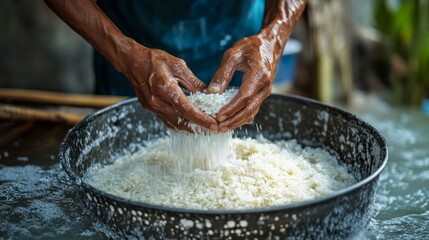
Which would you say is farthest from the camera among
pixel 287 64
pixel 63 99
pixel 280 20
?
pixel 287 64

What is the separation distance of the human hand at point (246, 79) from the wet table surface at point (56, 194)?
1.28 ft

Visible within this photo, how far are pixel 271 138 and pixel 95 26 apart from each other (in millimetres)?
661

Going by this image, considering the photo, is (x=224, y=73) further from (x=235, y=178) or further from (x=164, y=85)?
(x=235, y=178)

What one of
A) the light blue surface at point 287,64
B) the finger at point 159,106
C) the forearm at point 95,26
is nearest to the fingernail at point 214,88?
the finger at point 159,106

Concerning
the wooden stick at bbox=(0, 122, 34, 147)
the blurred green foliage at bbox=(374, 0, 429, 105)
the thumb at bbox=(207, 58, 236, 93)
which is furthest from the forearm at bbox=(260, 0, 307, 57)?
the blurred green foliage at bbox=(374, 0, 429, 105)

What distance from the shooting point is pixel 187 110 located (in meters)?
1.40

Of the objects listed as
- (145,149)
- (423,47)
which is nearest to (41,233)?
(145,149)

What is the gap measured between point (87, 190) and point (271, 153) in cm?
59

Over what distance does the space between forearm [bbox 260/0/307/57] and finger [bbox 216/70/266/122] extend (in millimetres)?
231

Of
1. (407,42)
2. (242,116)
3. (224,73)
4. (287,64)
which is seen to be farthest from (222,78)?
(407,42)

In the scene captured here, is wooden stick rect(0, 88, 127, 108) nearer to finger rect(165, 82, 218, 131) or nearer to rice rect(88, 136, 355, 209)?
rice rect(88, 136, 355, 209)

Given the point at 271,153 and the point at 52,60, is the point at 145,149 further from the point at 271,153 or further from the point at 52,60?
the point at 52,60

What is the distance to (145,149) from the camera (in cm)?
187

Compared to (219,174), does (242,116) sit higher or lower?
higher
